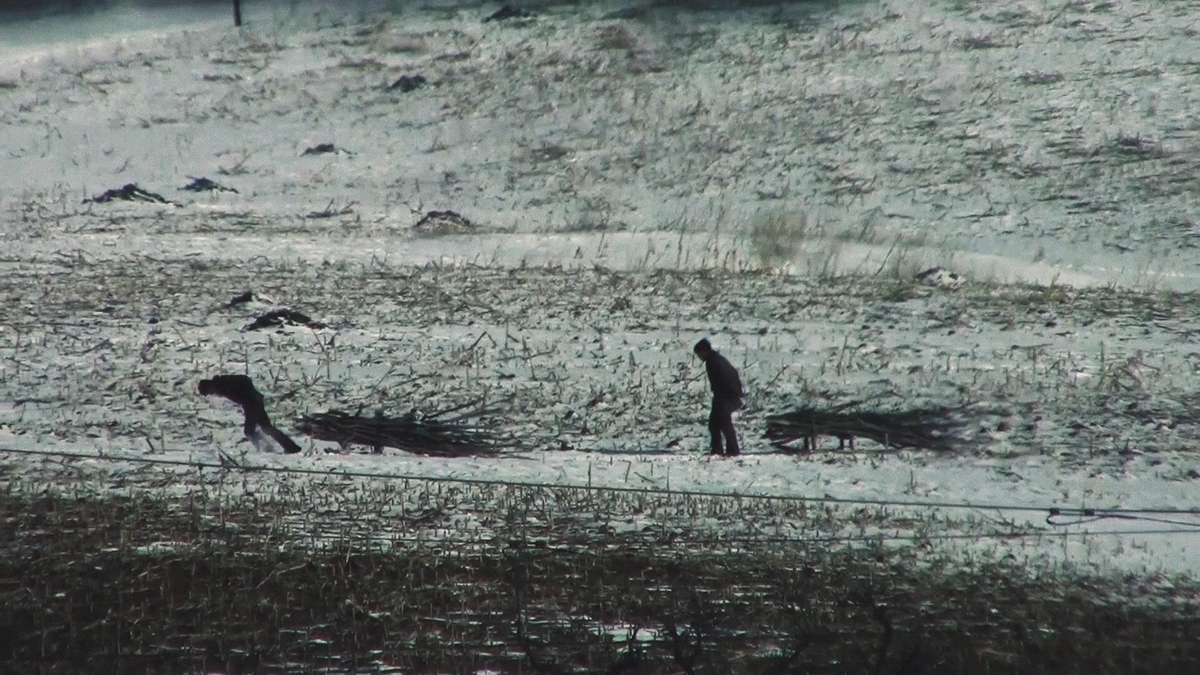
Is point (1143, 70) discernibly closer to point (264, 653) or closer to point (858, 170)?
point (858, 170)

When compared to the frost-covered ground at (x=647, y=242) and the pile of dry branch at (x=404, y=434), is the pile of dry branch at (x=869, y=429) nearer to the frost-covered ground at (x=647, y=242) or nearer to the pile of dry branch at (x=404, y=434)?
the frost-covered ground at (x=647, y=242)

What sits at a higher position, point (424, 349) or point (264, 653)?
point (424, 349)

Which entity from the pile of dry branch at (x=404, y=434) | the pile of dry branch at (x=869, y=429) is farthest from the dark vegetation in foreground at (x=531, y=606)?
the pile of dry branch at (x=869, y=429)

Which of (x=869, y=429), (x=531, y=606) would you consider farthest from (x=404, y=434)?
(x=531, y=606)

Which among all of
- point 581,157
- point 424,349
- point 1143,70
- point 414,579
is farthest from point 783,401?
point 1143,70

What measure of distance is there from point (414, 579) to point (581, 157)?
2106 cm

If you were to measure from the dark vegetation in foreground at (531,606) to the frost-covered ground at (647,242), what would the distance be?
0.93 meters

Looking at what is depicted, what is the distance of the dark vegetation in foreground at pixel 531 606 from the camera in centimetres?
689

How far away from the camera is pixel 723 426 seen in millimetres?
11406

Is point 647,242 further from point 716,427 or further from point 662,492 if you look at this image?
point 662,492

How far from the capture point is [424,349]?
602 inches

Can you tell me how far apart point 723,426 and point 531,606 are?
12.8 feet

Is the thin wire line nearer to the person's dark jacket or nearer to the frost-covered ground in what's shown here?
the frost-covered ground

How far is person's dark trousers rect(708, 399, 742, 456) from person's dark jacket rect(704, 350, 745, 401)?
0.05 m
